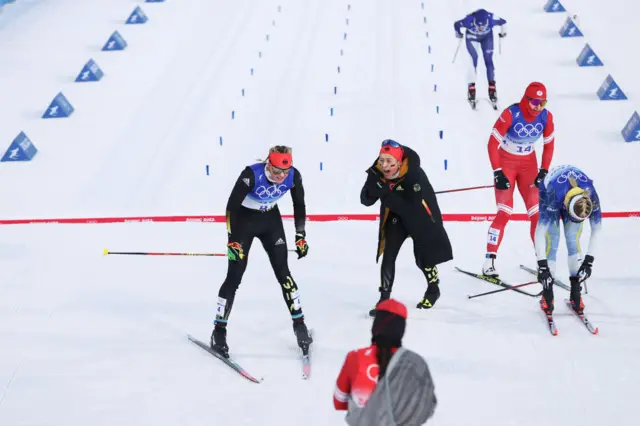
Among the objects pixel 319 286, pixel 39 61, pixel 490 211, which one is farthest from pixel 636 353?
pixel 39 61

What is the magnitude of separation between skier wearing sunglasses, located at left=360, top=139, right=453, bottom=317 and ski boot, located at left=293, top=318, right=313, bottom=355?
73 cm

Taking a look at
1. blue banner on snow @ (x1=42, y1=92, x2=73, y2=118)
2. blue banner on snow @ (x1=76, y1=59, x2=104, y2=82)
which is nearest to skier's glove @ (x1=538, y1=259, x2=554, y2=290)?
blue banner on snow @ (x1=42, y1=92, x2=73, y2=118)

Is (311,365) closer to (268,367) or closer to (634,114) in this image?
(268,367)

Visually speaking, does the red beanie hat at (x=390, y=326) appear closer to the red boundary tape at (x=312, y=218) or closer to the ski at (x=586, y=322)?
the ski at (x=586, y=322)

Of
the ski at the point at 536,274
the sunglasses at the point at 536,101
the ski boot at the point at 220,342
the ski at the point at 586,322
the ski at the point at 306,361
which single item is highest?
the sunglasses at the point at 536,101

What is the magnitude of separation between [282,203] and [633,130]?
4.91m

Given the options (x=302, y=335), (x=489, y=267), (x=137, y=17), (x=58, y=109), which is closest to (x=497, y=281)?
(x=489, y=267)

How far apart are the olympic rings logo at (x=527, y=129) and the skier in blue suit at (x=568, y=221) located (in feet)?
3.17

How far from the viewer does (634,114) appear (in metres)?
11.3

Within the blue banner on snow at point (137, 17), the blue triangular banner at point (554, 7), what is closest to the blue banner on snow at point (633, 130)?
the blue triangular banner at point (554, 7)

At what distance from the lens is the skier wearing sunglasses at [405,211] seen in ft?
21.2

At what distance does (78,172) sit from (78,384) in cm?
533

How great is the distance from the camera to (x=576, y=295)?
6918 mm

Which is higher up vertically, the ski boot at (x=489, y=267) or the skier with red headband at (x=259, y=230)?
the skier with red headband at (x=259, y=230)
